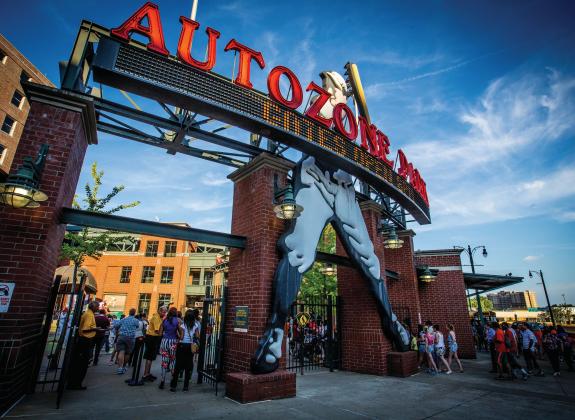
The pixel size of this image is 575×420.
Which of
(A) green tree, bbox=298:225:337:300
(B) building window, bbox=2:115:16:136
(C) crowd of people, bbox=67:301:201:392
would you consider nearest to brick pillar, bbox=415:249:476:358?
(A) green tree, bbox=298:225:337:300

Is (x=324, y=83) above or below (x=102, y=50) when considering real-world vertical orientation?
above

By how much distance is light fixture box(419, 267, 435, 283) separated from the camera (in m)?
14.1

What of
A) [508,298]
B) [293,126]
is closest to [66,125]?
[293,126]

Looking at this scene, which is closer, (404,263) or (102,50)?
(102,50)

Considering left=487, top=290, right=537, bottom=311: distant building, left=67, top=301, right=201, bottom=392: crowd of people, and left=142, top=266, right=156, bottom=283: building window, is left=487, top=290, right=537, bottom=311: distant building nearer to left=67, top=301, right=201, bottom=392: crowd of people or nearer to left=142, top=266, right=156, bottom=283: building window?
left=142, top=266, right=156, bottom=283: building window

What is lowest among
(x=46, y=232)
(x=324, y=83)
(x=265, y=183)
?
(x=46, y=232)

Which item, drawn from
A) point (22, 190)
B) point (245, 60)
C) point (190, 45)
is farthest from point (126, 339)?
point (245, 60)

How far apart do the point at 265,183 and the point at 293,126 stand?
153 cm

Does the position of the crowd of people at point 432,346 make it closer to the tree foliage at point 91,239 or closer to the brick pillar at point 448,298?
the brick pillar at point 448,298

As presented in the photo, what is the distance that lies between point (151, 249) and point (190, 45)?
1519 inches

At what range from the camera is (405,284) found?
12641mm

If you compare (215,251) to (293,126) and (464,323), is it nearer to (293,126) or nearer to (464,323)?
(464,323)

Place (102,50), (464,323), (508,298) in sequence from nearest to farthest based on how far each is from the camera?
(102,50) < (464,323) < (508,298)

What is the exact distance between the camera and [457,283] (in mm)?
14828
